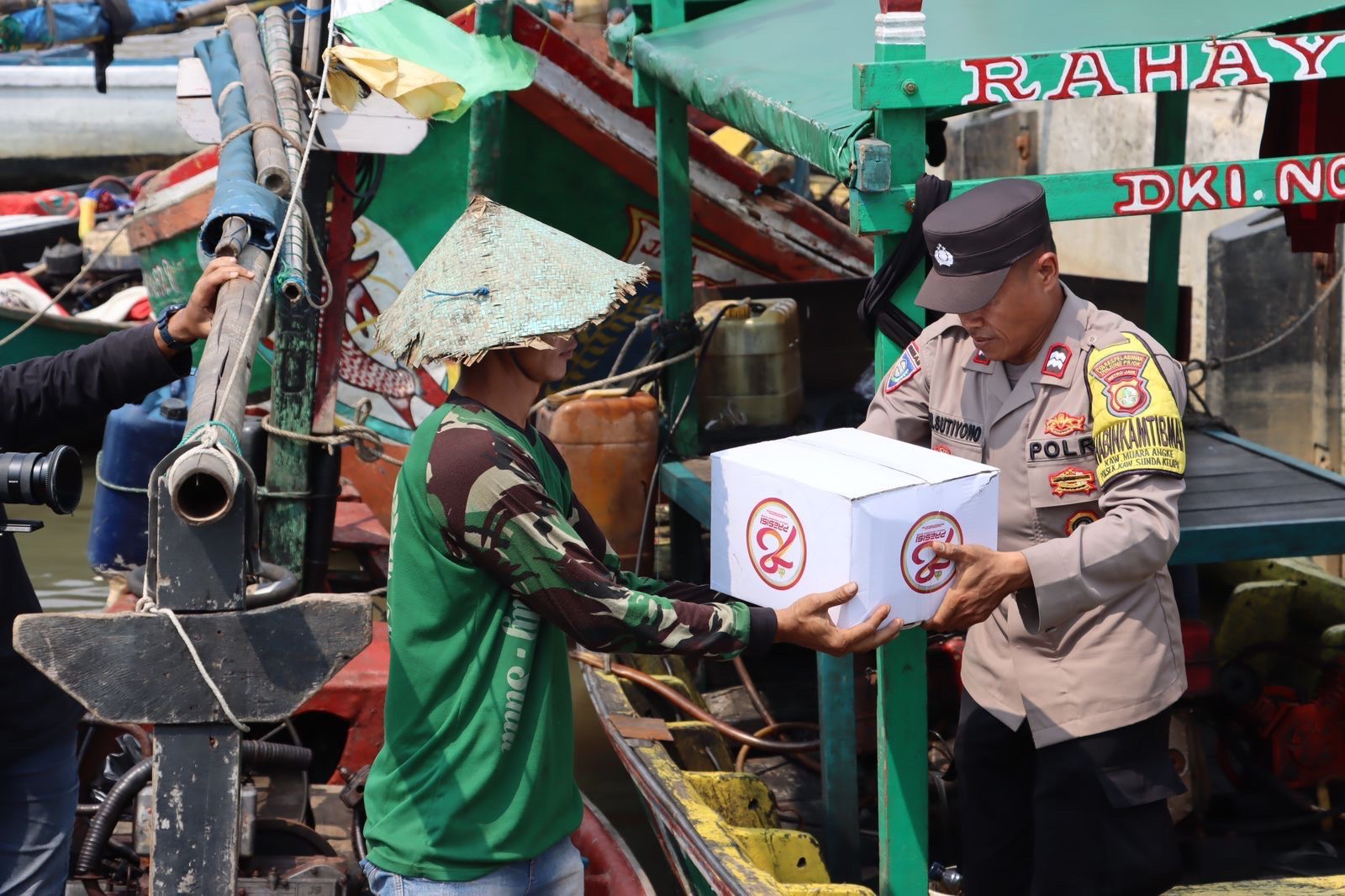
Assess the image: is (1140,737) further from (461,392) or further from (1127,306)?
(1127,306)

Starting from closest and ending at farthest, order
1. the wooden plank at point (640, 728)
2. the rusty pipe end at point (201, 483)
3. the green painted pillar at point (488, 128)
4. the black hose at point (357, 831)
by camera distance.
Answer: the rusty pipe end at point (201, 483)
the black hose at point (357, 831)
the wooden plank at point (640, 728)
the green painted pillar at point (488, 128)

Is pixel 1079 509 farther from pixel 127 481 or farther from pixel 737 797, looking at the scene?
pixel 127 481

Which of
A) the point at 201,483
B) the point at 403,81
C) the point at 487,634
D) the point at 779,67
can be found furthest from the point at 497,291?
the point at 779,67

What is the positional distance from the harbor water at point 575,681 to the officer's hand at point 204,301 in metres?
1.70

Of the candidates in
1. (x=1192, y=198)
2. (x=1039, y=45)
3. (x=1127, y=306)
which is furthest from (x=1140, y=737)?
(x=1127, y=306)

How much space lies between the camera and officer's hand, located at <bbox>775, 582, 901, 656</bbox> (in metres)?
2.80

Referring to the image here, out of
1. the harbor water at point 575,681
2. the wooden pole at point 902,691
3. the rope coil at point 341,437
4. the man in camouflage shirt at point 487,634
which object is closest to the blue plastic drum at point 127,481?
the harbor water at point 575,681

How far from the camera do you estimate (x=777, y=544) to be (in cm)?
295

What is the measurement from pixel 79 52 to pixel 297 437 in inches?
781

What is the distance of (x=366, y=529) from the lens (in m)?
7.92

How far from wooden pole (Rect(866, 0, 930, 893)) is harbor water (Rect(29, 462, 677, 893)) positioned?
4.09 feet

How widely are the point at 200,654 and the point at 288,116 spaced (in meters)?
2.76

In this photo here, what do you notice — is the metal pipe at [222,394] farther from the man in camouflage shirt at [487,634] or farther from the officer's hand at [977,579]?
the officer's hand at [977,579]

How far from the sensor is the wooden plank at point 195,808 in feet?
6.75
